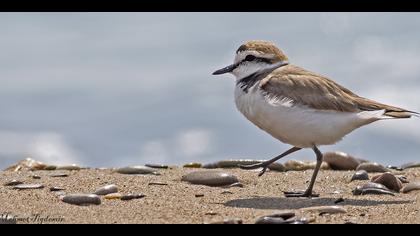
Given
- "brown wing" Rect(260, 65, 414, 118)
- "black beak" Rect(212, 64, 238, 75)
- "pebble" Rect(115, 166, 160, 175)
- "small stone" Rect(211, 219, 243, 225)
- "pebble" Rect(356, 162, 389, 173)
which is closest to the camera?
"small stone" Rect(211, 219, 243, 225)

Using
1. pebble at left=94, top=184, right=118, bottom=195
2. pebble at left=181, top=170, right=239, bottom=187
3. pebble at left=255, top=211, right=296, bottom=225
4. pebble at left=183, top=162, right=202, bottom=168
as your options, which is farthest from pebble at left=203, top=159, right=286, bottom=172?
pebble at left=255, top=211, right=296, bottom=225

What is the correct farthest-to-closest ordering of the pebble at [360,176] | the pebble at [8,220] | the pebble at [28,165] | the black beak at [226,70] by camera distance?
the pebble at [28,165]
the pebble at [360,176]
the black beak at [226,70]
the pebble at [8,220]

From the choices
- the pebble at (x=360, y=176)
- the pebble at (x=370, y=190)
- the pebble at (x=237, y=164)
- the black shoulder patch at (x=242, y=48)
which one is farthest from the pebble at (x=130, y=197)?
the pebble at (x=360, y=176)

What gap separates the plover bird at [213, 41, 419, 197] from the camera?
7664 millimetres

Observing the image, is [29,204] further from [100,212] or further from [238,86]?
[238,86]

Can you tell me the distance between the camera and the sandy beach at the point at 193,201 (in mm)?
6578

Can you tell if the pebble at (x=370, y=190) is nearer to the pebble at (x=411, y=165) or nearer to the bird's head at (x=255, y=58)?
the bird's head at (x=255, y=58)

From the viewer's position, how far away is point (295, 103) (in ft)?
25.3

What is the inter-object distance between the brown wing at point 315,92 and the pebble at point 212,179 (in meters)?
1.30

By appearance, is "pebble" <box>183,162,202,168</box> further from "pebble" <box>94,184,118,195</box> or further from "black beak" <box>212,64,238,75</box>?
"pebble" <box>94,184,118,195</box>

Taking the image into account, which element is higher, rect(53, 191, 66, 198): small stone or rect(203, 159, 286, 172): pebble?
rect(203, 159, 286, 172): pebble

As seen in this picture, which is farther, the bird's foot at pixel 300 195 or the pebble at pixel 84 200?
the bird's foot at pixel 300 195

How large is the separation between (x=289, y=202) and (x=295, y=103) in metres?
0.99
